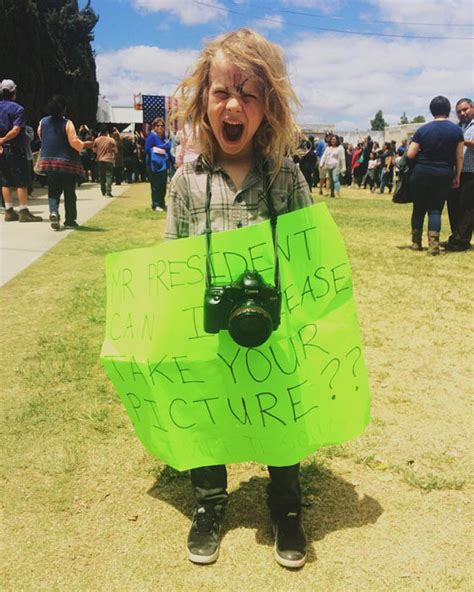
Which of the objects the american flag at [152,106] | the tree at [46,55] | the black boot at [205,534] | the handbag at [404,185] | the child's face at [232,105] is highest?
the tree at [46,55]

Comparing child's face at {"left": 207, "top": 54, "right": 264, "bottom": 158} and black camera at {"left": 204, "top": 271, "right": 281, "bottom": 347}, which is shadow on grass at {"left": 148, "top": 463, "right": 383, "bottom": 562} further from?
child's face at {"left": 207, "top": 54, "right": 264, "bottom": 158}

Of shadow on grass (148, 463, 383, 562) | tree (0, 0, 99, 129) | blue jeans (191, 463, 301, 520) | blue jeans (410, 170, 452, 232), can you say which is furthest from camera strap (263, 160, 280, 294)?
Result: tree (0, 0, 99, 129)

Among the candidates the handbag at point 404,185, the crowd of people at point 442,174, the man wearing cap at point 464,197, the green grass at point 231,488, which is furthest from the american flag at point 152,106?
the green grass at point 231,488

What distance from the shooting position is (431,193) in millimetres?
6453

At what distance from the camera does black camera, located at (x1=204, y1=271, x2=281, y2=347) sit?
5.00 ft

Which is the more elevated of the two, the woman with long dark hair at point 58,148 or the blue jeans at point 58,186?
the woman with long dark hair at point 58,148

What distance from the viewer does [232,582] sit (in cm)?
180

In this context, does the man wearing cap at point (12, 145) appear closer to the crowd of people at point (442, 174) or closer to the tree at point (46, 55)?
the crowd of people at point (442, 174)

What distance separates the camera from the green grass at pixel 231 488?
6.08 ft

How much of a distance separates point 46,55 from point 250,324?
20599 millimetres

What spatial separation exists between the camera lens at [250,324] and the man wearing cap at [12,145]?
24.1ft

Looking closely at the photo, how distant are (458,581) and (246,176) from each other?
58.9 inches

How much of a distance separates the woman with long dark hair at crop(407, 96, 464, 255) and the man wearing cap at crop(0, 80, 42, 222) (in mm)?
5326

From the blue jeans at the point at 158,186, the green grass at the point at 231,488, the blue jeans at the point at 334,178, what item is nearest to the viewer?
the green grass at the point at 231,488
